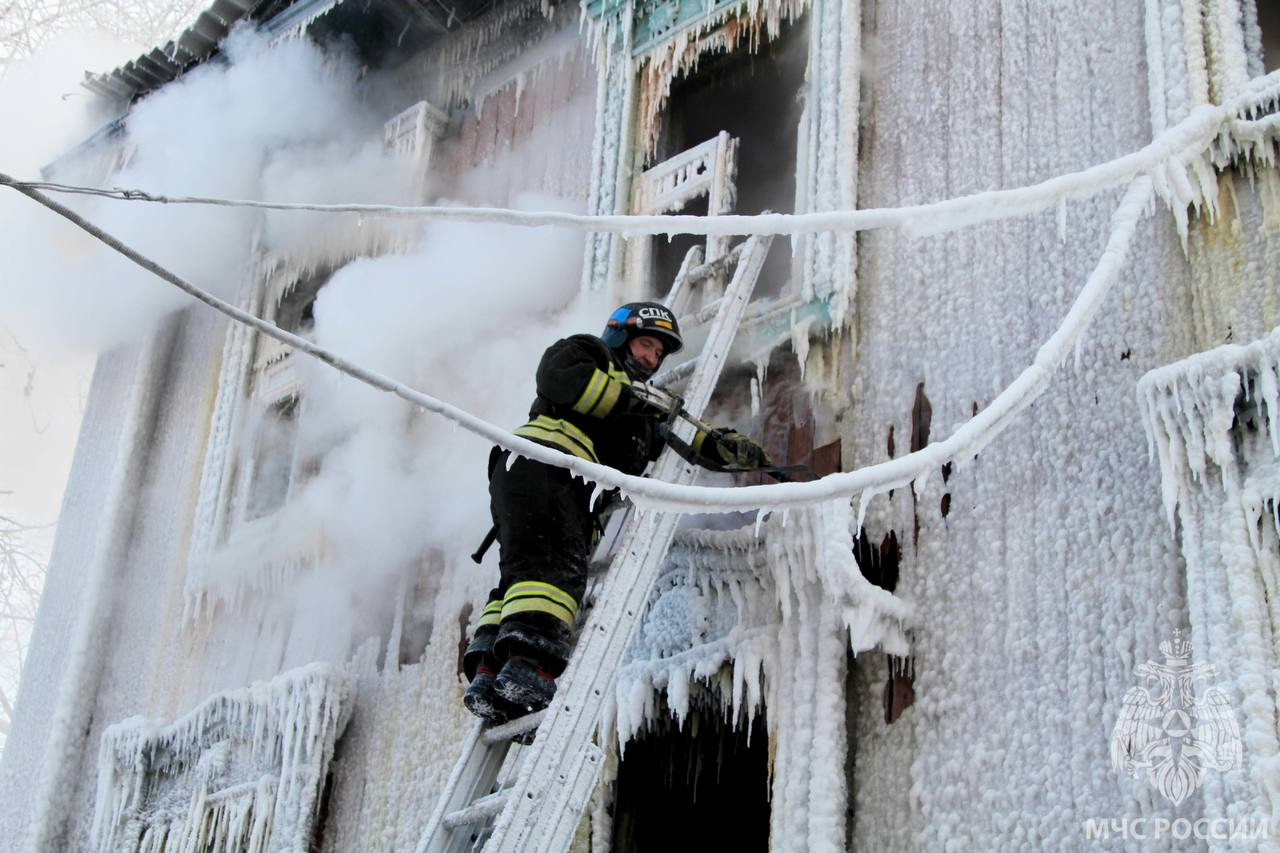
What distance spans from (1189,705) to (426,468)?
3.75 meters

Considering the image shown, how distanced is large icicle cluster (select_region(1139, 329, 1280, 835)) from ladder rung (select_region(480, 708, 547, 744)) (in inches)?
72.0

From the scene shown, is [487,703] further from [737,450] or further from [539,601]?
[737,450]

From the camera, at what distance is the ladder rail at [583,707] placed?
4191 mm

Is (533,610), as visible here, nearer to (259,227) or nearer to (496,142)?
(496,142)

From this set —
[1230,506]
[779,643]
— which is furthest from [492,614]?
[1230,506]

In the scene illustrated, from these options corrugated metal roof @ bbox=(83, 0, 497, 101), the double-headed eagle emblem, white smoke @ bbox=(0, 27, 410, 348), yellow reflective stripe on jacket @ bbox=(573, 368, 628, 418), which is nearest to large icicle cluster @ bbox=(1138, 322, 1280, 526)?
the double-headed eagle emblem

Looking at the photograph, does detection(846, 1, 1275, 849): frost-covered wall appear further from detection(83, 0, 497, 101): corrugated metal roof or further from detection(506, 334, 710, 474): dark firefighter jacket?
detection(83, 0, 497, 101): corrugated metal roof

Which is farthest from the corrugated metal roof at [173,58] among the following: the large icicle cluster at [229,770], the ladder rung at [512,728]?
the ladder rung at [512,728]

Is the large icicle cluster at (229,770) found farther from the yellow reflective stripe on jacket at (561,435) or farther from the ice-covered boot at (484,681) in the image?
the yellow reflective stripe on jacket at (561,435)

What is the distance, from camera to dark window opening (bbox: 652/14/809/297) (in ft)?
23.2

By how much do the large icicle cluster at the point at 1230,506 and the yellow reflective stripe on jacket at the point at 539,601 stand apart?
1772 millimetres

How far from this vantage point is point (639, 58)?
7.26 meters

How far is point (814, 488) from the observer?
3.62 metres

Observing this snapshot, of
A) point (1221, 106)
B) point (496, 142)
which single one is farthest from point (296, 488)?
point (1221, 106)
